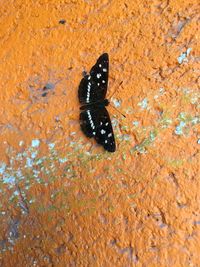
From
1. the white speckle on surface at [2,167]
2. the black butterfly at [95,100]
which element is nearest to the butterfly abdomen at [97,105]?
the black butterfly at [95,100]

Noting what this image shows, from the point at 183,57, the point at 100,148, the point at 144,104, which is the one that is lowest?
the point at 100,148

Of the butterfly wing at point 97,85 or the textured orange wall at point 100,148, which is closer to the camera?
the textured orange wall at point 100,148

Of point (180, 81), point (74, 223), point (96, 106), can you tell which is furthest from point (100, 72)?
point (74, 223)

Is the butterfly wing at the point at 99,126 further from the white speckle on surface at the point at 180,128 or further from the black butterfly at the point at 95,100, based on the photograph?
the white speckle on surface at the point at 180,128

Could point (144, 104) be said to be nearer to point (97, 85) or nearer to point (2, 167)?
point (97, 85)

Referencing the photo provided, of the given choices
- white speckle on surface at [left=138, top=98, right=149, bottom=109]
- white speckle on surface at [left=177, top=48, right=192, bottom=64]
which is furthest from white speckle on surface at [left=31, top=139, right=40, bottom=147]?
white speckle on surface at [left=177, top=48, right=192, bottom=64]

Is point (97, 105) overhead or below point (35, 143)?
overhead

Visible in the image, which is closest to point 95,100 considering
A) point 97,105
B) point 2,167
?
point 97,105

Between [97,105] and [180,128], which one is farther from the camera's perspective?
[97,105]
